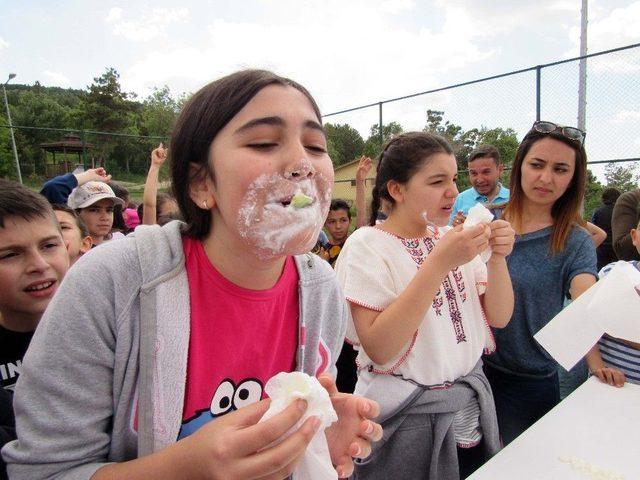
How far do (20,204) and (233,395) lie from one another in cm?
110

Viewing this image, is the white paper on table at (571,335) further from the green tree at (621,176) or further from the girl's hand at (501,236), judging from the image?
the green tree at (621,176)

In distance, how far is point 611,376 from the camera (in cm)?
153

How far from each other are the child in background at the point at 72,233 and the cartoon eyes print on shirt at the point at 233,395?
5.29ft

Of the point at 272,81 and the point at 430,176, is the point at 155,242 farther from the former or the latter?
the point at 430,176

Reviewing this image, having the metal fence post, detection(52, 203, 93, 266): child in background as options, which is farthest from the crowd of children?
the metal fence post

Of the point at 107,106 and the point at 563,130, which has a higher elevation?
the point at 107,106

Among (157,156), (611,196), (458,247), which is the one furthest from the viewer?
→ (611,196)

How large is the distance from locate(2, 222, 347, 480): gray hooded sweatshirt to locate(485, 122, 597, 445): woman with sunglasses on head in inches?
56.5

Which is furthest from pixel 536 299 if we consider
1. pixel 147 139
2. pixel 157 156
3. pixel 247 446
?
pixel 147 139

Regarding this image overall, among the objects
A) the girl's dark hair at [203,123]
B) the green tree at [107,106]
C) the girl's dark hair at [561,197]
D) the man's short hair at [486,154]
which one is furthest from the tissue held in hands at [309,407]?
the green tree at [107,106]

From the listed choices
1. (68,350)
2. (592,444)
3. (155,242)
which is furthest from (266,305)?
(592,444)

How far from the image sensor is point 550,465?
105cm

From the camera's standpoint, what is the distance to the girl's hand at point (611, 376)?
4.97 ft

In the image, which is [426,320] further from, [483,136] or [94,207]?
[483,136]
